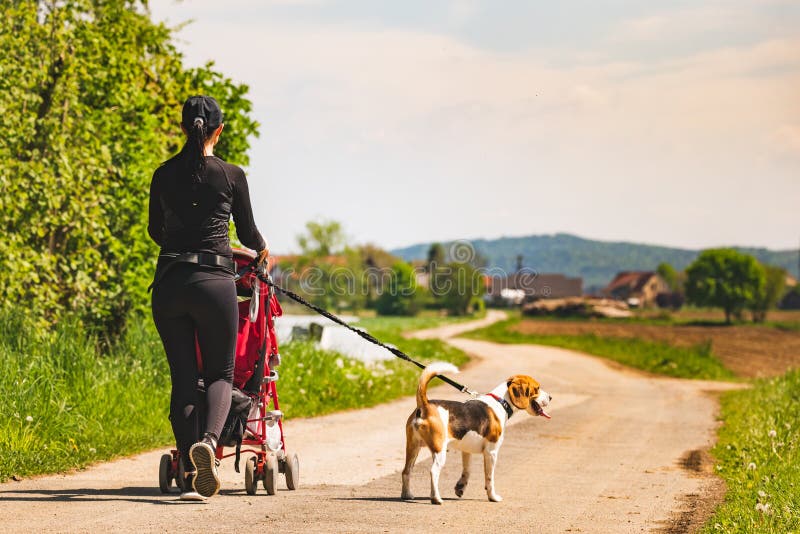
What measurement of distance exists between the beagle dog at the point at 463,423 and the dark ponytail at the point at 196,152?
2149 millimetres

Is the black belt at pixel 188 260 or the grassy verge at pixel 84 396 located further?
the grassy verge at pixel 84 396

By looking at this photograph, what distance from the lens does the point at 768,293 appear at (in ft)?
421

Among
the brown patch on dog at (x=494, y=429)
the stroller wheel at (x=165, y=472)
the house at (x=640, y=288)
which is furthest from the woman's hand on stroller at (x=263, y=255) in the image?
the house at (x=640, y=288)

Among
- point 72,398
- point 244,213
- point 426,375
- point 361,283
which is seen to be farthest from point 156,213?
point 361,283

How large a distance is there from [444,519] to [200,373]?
2010 millimetres

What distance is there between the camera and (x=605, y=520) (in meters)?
7.40

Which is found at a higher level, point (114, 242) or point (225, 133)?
point (225, 133)

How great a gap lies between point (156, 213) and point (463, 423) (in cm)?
276

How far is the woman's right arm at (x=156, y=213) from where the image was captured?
23.0ft

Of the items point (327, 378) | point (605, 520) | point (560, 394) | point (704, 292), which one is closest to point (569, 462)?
point (605, 520)

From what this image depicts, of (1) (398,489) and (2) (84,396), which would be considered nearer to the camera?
(1) (398,489)

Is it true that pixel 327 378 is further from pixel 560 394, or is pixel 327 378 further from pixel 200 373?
pixel 200 373

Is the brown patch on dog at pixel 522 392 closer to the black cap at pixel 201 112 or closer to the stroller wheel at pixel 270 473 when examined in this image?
the stroller wheel at pixel 270 473

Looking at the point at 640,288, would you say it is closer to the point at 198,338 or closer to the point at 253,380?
the point at 253,380
